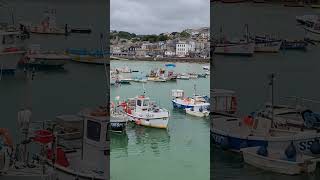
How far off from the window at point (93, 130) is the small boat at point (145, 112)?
1.02 metres

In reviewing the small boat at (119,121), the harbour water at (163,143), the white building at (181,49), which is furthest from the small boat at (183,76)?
the small boat at (119,121)

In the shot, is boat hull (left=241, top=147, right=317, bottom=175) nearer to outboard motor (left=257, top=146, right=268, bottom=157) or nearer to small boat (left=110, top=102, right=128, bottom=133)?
outboard motor (left=257, top=146, right=268, bottom=157)

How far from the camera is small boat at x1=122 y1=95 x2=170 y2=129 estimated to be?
4.18 metres

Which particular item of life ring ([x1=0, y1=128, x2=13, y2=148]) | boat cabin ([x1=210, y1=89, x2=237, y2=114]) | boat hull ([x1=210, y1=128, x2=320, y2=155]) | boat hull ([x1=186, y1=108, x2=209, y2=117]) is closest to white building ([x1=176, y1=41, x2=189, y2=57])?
boat hull ([x1=186, y1=108, x2=209, y2=117])

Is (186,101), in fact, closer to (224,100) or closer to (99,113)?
(224,100)

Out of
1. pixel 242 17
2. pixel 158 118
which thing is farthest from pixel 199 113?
pixel 242 17

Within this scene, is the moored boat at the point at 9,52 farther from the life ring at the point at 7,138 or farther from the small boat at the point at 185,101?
the small boat at the point at 185,101

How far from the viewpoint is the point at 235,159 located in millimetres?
3156

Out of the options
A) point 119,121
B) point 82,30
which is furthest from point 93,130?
point 119,121

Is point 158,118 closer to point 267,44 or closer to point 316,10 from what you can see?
point 267,44

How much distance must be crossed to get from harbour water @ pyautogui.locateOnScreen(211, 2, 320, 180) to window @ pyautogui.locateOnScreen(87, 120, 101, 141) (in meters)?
0.86

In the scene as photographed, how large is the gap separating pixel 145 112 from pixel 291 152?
5.25ft

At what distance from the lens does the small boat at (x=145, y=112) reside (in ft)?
13.7

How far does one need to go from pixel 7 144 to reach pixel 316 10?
2.28 metres
